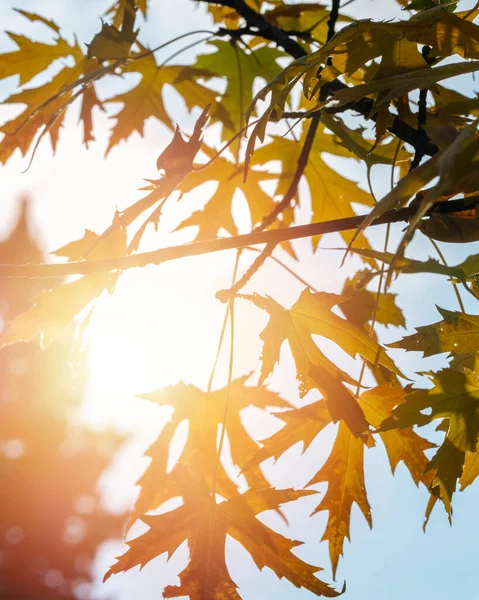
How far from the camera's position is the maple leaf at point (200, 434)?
1.29 meters

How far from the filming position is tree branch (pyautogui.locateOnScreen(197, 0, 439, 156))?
90cm

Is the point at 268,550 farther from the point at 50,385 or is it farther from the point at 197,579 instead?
the point at 50,385

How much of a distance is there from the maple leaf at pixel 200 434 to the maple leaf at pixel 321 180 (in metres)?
0.67

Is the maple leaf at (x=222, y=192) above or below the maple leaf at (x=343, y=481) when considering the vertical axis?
above

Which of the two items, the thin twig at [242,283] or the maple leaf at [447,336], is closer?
the maple leaf at [447,336]

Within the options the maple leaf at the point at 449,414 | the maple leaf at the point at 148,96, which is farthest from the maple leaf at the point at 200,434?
the maple leaf at the point at 148,96

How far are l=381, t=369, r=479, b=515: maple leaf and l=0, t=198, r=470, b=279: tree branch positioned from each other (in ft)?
0.94

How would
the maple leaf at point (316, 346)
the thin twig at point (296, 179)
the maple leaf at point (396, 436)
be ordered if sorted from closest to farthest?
the maple leaf at point (316, 346), the maple leaf at point (396, 436), the thin twig at point (296, 179)

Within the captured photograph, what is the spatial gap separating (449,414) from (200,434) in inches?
27.8

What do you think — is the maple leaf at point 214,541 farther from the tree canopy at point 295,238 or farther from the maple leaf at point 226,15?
the maple leaf at point 226,15

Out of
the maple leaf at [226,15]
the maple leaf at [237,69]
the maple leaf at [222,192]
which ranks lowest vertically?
the maple leaf at [222,192]

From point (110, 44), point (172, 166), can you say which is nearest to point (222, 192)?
point (110, 44)

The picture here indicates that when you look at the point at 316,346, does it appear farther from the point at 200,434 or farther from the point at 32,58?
the point at 32,58

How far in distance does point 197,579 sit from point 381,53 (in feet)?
3.31
